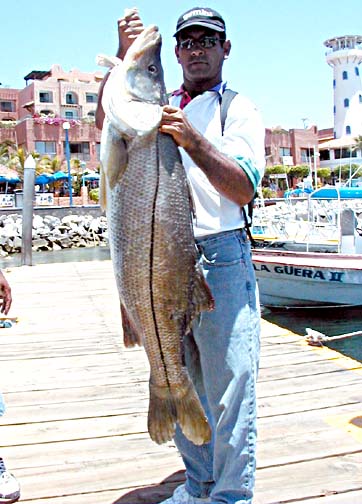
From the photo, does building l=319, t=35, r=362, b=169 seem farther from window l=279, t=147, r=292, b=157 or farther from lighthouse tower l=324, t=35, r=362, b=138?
window l=279, t=147, r=292, b=157

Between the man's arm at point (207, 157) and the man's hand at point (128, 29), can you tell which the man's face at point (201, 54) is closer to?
the man's hand at point (128, 29)

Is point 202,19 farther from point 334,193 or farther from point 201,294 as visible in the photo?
point 334,193

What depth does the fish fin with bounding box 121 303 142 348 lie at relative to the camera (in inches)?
98.2

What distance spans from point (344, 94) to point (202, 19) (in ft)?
258

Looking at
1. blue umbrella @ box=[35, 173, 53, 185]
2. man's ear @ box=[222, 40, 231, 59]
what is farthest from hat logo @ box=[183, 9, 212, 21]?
blue umbrella @ box=[35, 173, 53, 185]

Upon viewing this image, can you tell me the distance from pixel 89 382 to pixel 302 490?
2416 millimetres

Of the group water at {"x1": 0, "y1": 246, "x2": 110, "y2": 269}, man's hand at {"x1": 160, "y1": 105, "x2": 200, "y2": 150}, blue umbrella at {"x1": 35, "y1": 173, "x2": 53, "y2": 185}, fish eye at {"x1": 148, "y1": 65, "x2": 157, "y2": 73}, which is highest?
blue umbrella at {"x1": 35, "y1": 173, "x2": 53, "y2": 185}

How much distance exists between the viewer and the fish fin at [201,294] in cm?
245

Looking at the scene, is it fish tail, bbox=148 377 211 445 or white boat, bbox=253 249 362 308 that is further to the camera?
Answer: white boat, bbox=253 249 362 308

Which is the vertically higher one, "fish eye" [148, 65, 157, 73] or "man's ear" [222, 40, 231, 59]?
"man's ear" [222, 40, 231, 59]

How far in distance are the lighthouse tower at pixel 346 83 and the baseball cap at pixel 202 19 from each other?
7526 cm

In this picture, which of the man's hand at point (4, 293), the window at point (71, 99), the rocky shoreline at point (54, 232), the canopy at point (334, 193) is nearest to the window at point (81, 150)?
the window at point (71, 99)

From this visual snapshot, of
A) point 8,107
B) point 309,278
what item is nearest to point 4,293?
point 309,278

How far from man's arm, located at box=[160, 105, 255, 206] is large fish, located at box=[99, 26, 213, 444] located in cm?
5
